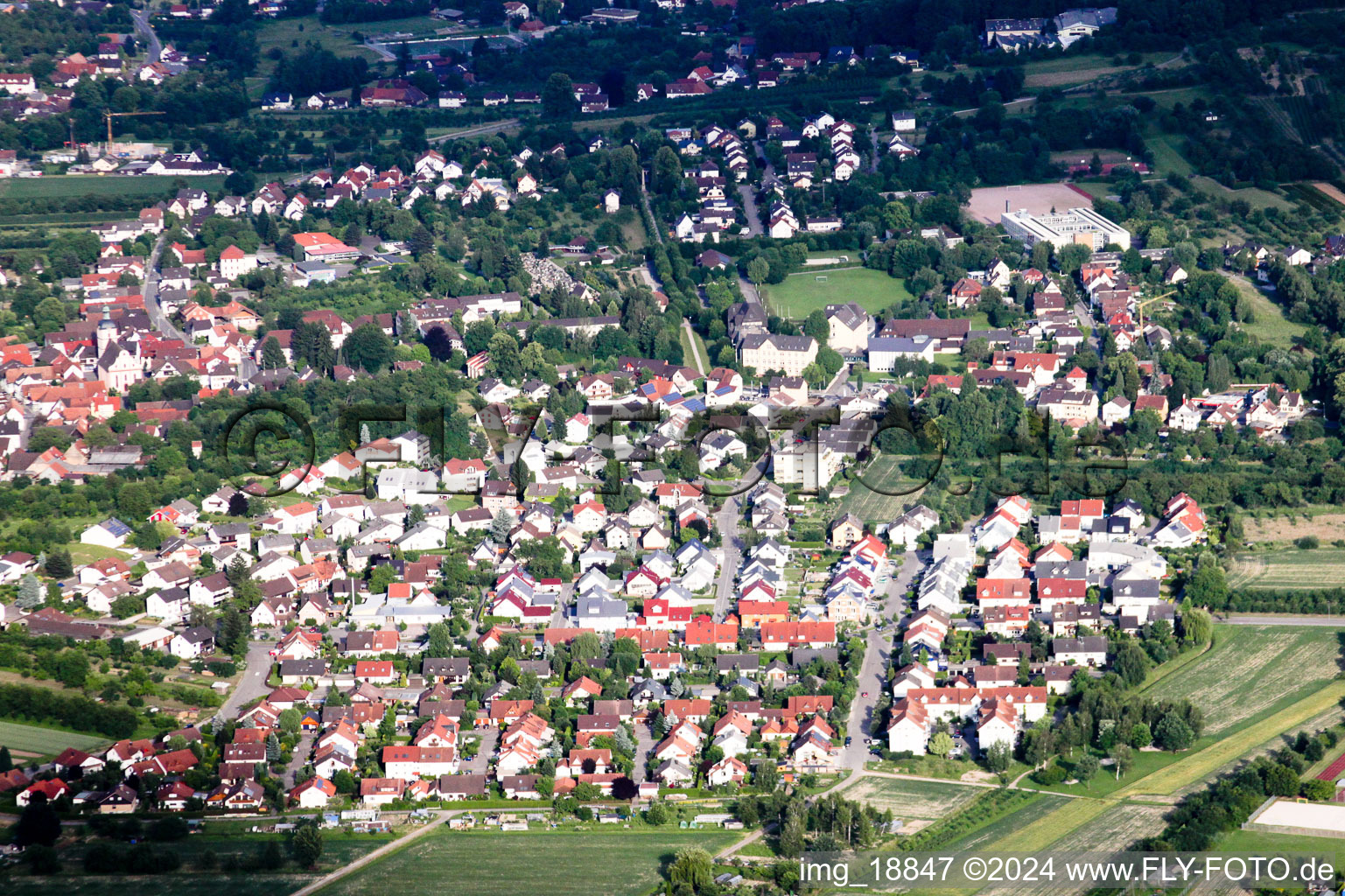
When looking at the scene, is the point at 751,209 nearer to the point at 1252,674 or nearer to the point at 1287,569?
the point at 1287,569

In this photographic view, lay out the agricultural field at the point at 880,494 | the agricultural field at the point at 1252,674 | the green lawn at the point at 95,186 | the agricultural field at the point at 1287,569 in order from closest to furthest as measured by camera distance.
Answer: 1. the agricultural field at the point at 1252,674
2. the agricultural field at the point at 1287,569
3. the agricultural field at the point at 880,494
4. the green lawn at the point at 95,186

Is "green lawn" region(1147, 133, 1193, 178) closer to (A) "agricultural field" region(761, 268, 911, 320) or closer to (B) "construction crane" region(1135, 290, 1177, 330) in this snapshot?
(B) "construction crane" region(1135, 290, 1177, 330)

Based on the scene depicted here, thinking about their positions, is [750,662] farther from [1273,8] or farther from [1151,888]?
[1273,8]

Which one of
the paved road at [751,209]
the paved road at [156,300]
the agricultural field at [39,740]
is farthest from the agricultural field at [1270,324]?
the agricultural field at [39,740]

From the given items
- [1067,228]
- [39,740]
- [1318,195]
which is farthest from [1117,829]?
[1318,195]

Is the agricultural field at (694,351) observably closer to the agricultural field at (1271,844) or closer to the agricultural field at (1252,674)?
the agricultural field at (1252,674)
